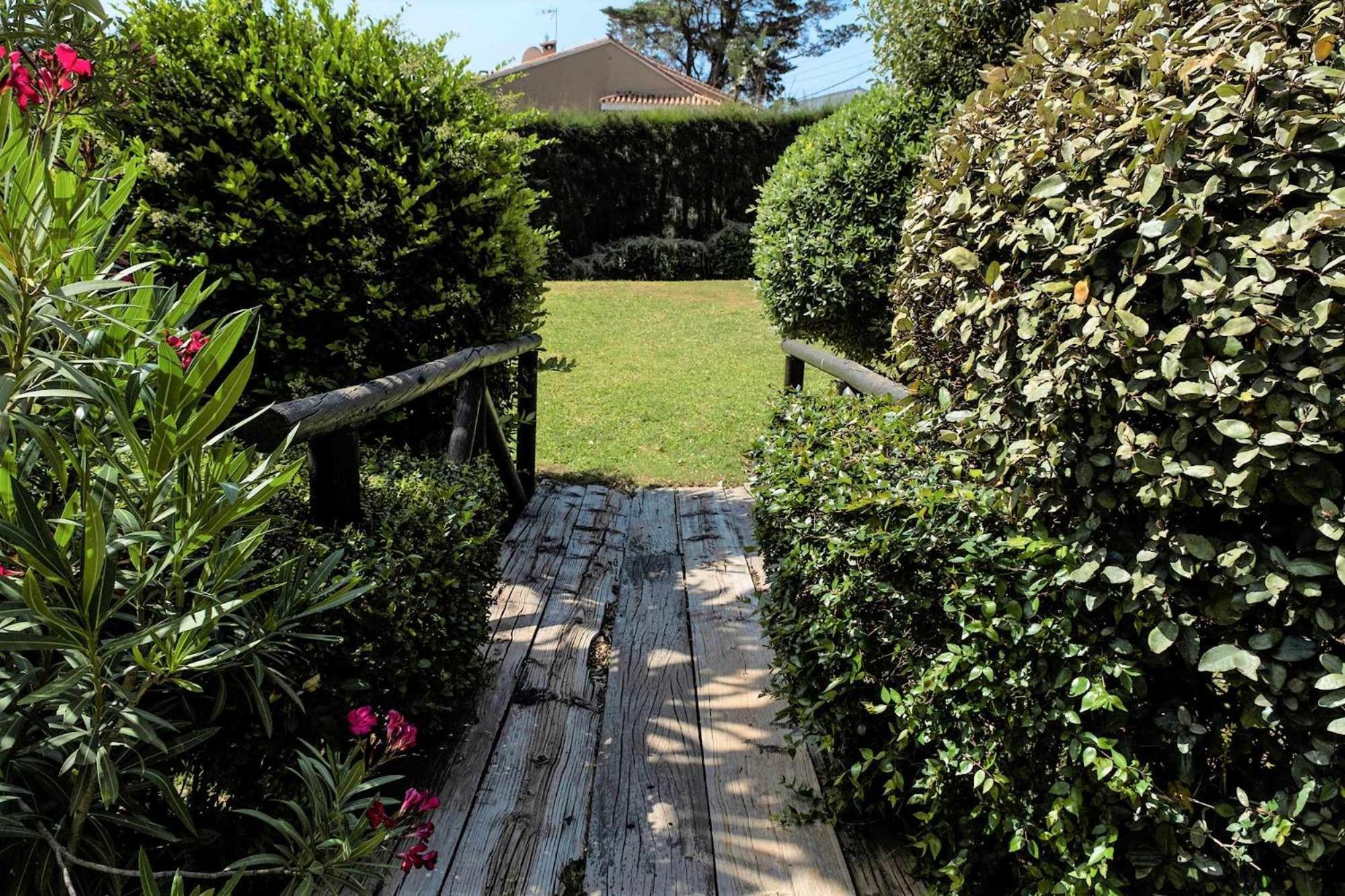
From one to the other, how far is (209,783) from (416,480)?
1.17 m

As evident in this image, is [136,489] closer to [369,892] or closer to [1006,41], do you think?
[369,892]

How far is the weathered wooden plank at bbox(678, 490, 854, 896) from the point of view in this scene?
2098mm

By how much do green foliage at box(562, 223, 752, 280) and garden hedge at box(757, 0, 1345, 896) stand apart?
613 inches

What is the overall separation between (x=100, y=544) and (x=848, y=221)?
5.17 metres

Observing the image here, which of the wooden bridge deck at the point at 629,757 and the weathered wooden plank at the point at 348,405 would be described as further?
the wooden bridge deck at the point at 629,757

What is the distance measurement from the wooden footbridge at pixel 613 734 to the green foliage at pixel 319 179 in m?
0.47

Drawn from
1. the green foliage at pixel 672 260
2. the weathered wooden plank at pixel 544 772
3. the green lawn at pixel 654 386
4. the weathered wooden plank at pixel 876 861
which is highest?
the green foliage at pixel 672 260

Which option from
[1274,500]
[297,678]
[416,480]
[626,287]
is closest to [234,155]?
[416,480]

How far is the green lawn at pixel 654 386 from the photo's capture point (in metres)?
6.09

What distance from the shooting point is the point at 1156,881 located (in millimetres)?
1575

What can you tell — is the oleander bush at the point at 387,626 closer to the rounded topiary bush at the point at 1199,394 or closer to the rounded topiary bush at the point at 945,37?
the rounded topiary bush at the point at 1199,394

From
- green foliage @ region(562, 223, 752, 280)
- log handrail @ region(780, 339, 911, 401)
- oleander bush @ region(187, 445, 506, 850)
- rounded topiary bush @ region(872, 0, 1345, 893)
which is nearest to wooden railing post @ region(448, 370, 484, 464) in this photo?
oleander bush @ region(187, 445, 506, 850)

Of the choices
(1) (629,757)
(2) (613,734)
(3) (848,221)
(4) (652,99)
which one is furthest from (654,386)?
(4) (652,99)

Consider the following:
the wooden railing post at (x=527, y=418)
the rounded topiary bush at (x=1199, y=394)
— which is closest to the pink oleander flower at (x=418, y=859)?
the rounded topiary bush at (x=1199, y=394)
